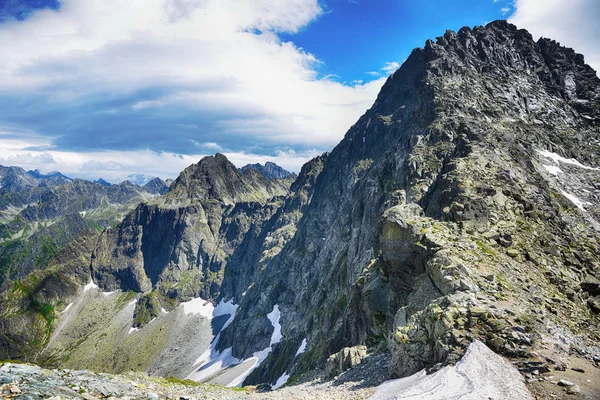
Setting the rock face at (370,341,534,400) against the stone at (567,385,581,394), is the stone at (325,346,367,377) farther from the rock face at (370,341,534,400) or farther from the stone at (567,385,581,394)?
the stone at (567,385,581,394)

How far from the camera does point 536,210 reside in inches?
1945

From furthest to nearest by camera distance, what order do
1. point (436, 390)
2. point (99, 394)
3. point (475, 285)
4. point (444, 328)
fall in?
point (475, 285) < point (444, 328) < point (436, 390) < point (99, 394)

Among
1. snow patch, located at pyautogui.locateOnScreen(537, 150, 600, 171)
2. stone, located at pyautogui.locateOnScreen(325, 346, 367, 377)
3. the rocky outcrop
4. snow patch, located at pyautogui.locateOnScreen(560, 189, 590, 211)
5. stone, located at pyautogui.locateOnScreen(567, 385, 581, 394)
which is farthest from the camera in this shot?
snow patch, located at pyautogui.locateOnScreen(537, 150, 600, 171)

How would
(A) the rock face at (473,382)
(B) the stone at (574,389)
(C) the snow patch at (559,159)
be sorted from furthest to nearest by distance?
(C) the snow patch at (559,159) → (A) the rock face at (473,382) → (B) the stone at (574,389)

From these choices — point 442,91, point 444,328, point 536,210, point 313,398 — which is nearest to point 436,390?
point 444,328

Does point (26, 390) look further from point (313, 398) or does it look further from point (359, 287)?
point (359, 287)

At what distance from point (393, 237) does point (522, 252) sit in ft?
49.6

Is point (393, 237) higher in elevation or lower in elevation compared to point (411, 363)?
higher

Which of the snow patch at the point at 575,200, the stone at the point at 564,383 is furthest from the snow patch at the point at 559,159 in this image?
the stone at the point at 564,383

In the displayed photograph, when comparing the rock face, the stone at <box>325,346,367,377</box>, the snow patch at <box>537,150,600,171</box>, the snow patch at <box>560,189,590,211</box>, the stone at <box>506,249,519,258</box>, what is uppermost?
the snow patch at <box>537,150,600,171</box>

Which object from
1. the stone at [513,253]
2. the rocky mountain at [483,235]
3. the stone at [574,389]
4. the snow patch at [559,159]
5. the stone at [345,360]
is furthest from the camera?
the snow patch at [559,159]

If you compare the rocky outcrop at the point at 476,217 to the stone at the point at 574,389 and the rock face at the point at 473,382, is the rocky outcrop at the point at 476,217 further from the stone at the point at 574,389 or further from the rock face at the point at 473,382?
the stone at the point at 574,389

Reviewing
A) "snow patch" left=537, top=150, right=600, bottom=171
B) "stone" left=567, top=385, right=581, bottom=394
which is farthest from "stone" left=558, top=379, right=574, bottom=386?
"snow patch" left=537, top=150, right=600, bottom=171

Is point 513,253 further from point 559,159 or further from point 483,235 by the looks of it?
point 559,159
